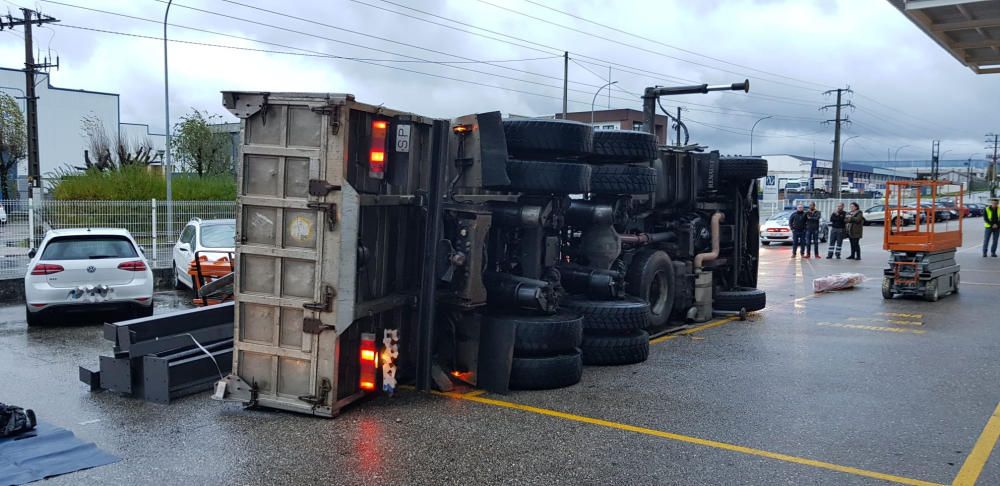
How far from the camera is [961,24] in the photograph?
51.9 ft

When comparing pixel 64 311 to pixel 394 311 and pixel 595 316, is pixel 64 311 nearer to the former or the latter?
pixel 394 311

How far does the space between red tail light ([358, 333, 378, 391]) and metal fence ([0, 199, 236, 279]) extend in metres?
11.3

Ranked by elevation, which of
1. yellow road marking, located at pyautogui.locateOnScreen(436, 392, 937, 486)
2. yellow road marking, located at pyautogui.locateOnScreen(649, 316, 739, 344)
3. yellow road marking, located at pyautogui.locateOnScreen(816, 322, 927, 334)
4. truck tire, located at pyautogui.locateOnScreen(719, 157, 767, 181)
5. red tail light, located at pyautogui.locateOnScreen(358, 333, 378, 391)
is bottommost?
yellow road marking, located at pyautogui.locateOnScreen(649, 316, 739, 344)

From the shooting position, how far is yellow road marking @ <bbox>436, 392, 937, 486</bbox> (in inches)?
215

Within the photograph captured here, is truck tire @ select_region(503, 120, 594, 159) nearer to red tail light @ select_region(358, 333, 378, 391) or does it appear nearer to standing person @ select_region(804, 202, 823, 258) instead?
red tail light @ select_region(358, 333, 378, 391)

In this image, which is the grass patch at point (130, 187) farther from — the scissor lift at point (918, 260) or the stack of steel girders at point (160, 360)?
the scissor lift at point (918, 260)

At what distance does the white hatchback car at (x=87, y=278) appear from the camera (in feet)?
37.0

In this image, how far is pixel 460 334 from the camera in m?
7.91

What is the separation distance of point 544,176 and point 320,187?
2454mm

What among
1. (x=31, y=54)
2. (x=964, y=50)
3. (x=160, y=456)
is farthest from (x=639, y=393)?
(x=31, y=54)

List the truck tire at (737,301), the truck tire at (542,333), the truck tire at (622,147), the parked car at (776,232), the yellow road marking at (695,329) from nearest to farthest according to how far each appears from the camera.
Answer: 1. the truck tire at (542,333)
2. the truck tire at (622,147)
3. the yellow road marking at (695,329)
4. the truck tire at (737,301)
5. the parked car at (776,232)

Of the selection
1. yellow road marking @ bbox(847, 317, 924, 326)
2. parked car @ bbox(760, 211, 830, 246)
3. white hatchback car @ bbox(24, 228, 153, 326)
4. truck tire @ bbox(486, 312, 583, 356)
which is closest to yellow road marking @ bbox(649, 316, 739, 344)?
yellow road marking @ bbox(847, 317, 924, 326)

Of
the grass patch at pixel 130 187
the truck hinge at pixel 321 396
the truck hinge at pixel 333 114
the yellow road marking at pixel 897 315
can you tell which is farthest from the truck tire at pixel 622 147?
the grass patch at pixel 130 187

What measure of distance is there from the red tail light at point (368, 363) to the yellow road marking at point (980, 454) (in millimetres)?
4386
